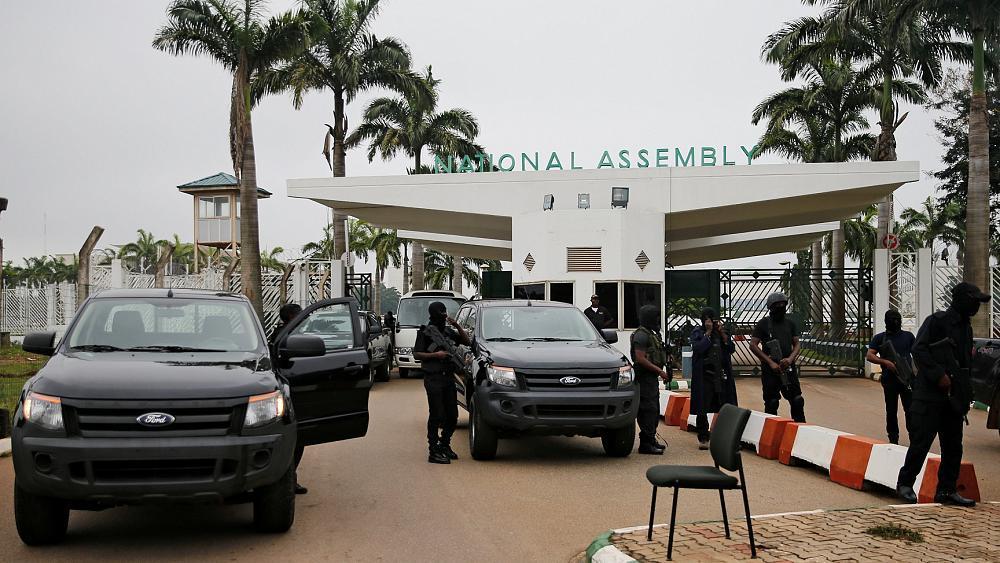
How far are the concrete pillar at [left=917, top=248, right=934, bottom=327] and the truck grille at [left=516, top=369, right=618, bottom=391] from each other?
16.1 metres

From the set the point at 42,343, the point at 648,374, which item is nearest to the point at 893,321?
the point at 648,374

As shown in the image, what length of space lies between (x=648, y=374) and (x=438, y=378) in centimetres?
259

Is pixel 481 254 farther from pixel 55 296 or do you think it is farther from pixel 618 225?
pixel 618 225

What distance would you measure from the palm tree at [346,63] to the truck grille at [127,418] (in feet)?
92.9

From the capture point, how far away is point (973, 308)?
7980 mm

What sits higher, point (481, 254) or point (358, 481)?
point (481, 254)

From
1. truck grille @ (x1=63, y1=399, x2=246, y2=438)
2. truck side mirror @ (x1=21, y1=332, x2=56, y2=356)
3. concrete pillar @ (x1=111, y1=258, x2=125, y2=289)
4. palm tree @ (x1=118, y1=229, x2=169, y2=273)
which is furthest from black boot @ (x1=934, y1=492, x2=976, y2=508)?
palm tree @ (x1=118, y1=229, x2=169, y2=273)

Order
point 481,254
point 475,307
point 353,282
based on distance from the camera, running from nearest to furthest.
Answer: point 475,307 → point 353,282 → point 481,254

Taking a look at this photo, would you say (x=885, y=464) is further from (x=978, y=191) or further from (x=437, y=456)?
(x=978, y=191)

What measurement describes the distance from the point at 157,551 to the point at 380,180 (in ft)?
62.0

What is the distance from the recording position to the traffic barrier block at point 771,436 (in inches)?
442

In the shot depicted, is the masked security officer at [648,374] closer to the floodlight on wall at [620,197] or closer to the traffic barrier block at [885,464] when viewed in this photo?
the traffic barrier block at [885,464]

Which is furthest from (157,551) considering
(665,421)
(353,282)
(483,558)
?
(353,282)

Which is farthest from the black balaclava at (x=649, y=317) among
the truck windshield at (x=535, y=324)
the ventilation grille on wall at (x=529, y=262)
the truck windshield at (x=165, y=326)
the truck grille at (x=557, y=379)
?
the ventilation grille on wall at (x=529, y=262)
